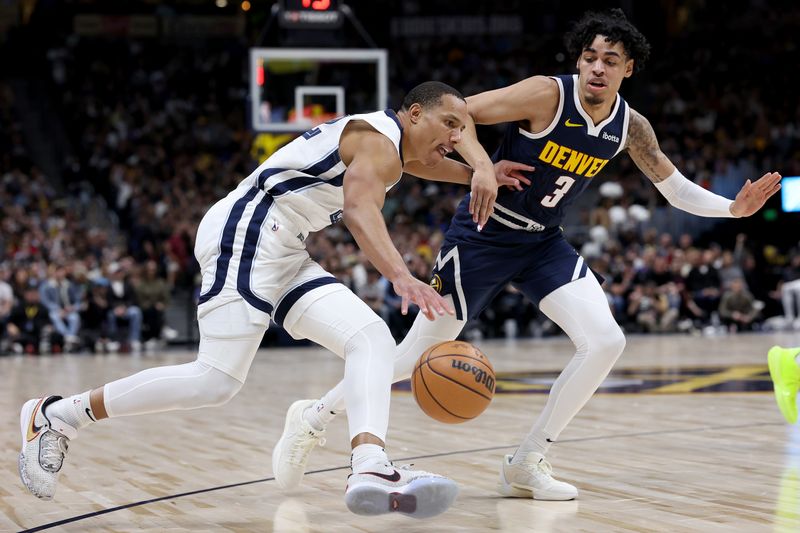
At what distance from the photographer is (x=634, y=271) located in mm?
18609

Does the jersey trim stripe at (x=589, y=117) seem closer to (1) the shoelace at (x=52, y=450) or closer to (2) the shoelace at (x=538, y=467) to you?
(2) the shoelace at (x=538, y=467)

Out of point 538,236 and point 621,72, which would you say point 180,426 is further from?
point 621,72

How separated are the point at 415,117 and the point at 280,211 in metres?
0.70

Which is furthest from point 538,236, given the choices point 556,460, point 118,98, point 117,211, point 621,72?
point 118,98

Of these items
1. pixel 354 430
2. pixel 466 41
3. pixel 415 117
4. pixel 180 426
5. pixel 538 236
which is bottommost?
pixel 180 426

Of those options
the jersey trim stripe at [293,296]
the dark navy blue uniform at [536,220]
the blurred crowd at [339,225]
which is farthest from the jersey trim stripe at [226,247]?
the blurred crowd at [339,225]

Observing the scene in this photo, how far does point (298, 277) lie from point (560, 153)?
1389 mm

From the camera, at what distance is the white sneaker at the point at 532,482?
15.9ft

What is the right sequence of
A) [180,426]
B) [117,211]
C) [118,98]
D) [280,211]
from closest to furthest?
[280,211], [180,426], [117,211], [118,98]

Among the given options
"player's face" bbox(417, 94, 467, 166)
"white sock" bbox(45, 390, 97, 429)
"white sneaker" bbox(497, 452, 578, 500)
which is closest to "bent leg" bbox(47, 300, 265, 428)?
"white sock" bbox(45, 390, 97, 429)

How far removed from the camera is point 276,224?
461cm

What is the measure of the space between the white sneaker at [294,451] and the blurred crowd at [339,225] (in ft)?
35.4

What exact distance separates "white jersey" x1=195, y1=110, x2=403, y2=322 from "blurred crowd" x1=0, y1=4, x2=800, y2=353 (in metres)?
11.3

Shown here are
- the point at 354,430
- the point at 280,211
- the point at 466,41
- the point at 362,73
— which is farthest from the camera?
the point at 466,41
